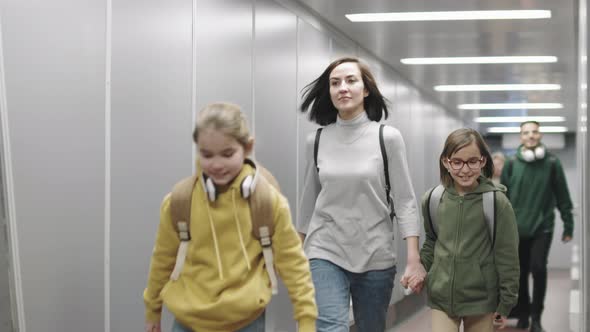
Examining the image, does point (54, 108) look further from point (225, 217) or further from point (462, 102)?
point (462, 102)

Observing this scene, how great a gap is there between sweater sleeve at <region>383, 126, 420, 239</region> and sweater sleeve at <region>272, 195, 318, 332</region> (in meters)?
1.45

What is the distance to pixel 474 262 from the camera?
182 inches

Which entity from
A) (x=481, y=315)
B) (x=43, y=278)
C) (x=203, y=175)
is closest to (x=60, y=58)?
(x=43, y=278)

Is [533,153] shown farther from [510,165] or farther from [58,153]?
[58,153]

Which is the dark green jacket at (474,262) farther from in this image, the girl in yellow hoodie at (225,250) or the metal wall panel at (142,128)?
the metal wall panel at (142,128)

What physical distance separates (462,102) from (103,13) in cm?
1453

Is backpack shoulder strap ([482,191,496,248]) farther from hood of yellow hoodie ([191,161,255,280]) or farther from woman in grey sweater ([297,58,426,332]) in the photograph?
hood of yellow hoodie ([191,161,255,280])

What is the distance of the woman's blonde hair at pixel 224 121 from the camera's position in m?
3.12

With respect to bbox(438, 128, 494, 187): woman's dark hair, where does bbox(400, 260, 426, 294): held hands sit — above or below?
below

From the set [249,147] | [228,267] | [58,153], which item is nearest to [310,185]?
[58,153]

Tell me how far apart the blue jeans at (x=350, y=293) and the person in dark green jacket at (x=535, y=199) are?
4.62 meters

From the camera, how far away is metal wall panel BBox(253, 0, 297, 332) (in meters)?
7.47

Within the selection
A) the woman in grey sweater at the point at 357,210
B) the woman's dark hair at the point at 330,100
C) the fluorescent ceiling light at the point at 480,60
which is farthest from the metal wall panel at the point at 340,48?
the woman in grey sweater at the point at 357,210

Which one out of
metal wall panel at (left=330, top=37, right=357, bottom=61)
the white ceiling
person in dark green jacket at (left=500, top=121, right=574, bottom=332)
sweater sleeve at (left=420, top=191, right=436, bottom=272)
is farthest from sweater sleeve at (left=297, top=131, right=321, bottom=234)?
metal wall panel at (left=330, top=37, right=357, bottom=61)
